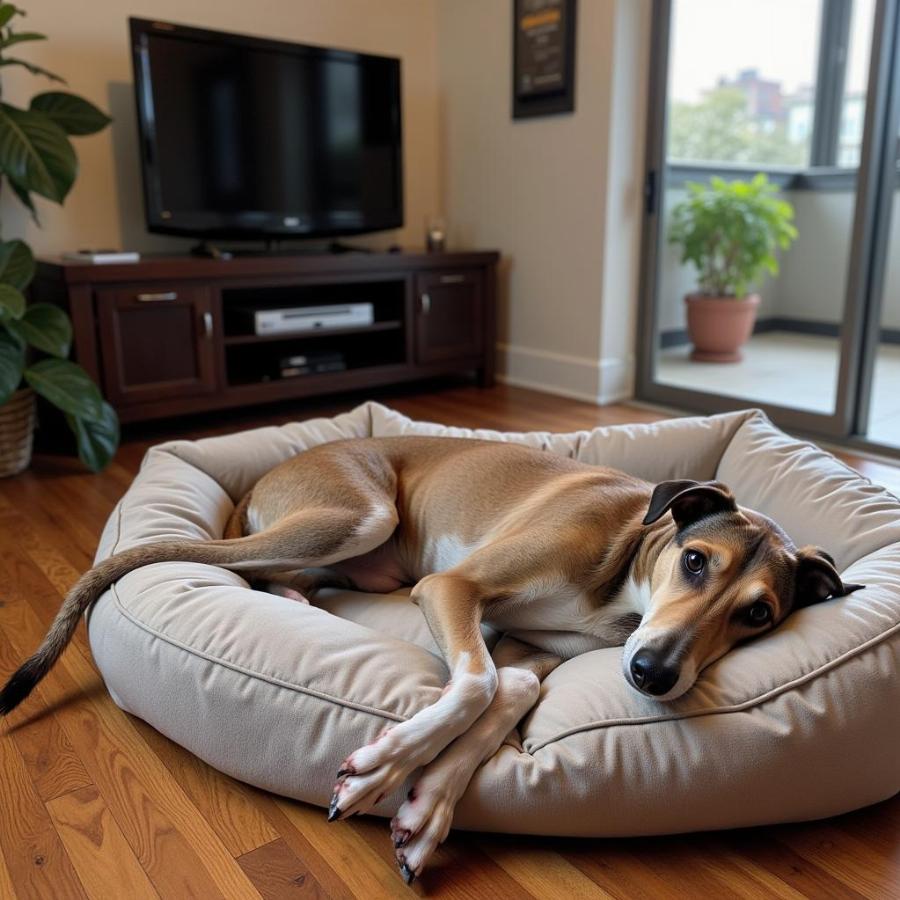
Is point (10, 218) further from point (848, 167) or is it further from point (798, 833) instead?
point (848, 167)

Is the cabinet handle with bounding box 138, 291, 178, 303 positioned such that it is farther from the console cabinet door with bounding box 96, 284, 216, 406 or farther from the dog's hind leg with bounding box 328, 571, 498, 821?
the dog's hind leg with bounding box 328, 571, 498, 821

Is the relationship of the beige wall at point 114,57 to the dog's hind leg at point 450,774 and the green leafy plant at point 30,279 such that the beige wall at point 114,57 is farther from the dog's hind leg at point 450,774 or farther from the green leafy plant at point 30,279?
the dog's hind leg at point 450,774

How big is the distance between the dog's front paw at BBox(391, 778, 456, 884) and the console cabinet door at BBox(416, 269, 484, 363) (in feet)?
11.7

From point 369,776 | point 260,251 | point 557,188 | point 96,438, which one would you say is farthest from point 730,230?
point 369,776

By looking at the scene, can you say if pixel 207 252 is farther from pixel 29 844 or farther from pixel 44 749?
pixel 29 844

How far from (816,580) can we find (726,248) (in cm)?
417

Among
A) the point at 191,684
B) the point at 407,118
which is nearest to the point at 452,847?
the point at 191,684

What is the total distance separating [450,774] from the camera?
1.30m

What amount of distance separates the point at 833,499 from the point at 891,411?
258 cm

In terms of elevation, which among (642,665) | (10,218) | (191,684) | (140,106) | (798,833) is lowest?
(798,833)

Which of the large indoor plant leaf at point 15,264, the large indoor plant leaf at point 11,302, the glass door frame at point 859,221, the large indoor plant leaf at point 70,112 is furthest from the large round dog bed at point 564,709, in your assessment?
the large indoor plant leaf at point 70,112

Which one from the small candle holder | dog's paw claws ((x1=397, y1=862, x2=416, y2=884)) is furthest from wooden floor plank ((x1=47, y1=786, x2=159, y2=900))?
the small candle holder

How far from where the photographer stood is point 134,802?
148 centimetres

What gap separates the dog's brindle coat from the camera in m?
1.32
